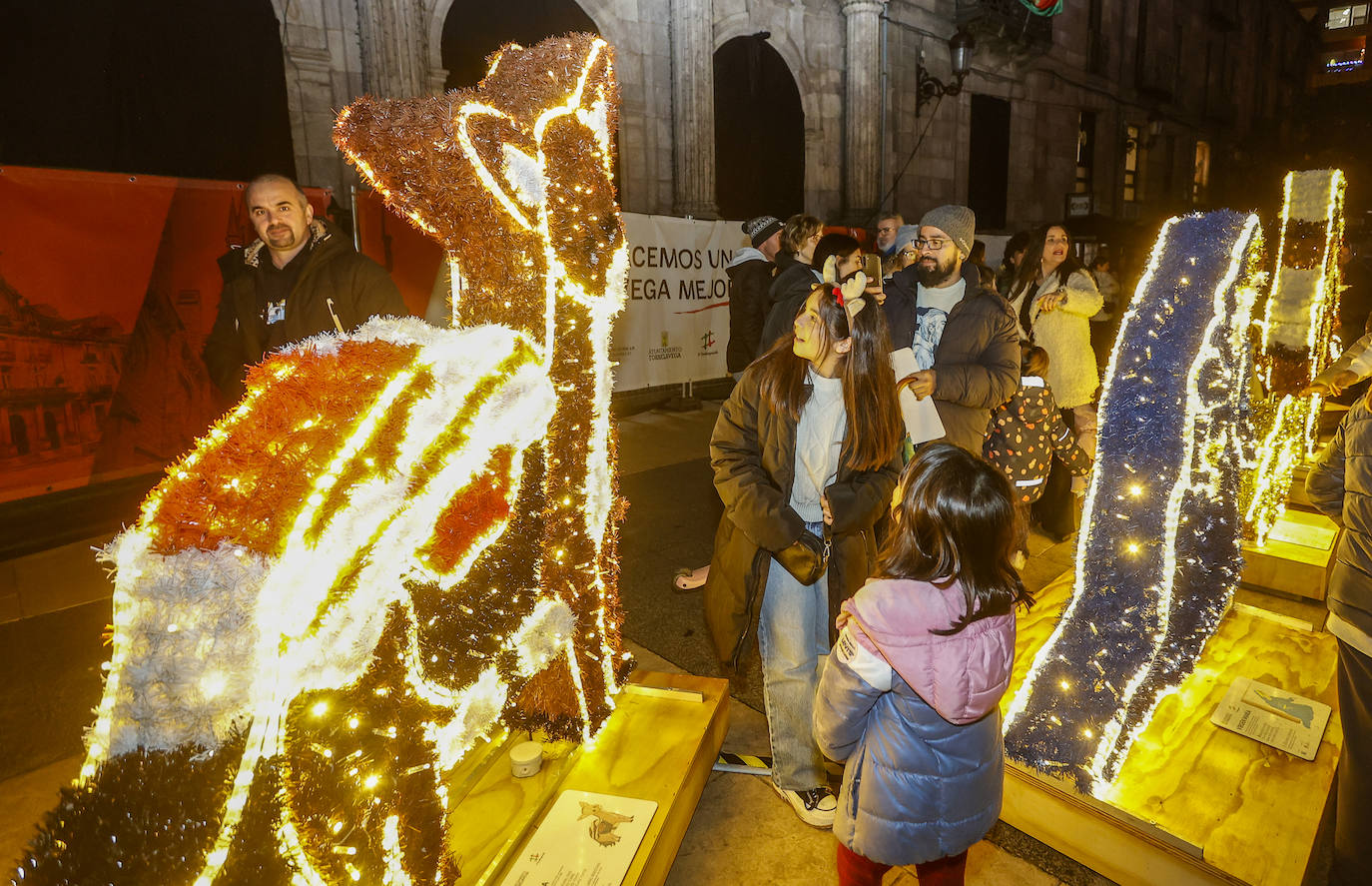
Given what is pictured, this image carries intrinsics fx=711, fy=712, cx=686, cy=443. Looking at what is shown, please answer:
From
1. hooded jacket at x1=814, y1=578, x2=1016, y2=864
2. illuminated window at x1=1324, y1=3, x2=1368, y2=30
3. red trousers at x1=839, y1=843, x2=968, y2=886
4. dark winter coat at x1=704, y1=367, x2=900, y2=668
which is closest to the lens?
hooded jacket at x1=814, y1=578, x2=1016, y2=864

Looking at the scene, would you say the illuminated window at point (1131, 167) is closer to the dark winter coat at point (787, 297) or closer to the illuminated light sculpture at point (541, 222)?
the dark winter coat at point (787, 297)

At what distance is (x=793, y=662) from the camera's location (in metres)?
2.51

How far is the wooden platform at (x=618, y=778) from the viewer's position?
2129 mm

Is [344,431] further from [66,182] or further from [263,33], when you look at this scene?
[263,33]

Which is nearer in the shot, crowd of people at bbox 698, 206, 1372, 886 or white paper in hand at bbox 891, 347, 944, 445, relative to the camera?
crowd of people at bbox 698, 206, 1372, 886

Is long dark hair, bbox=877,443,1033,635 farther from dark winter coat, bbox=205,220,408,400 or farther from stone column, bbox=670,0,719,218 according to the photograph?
stone column, bbox=670,0,719,218

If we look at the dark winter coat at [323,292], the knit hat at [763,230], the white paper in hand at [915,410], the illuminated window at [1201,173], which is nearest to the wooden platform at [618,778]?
the white paper in hand at [915,410]

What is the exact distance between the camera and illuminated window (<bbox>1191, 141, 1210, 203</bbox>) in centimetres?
2502

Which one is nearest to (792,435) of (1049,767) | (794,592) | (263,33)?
(794,592)

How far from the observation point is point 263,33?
23.7ft

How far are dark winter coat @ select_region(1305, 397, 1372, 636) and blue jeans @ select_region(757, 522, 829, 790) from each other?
1.58 m

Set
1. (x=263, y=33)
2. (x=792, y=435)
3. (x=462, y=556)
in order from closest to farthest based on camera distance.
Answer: (x=462, y=556) < (x=792, y=435) < (x=263, y=33)

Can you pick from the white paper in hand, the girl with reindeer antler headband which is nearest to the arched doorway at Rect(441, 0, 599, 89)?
the white paper in hand

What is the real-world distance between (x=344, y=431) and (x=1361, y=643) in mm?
2858
